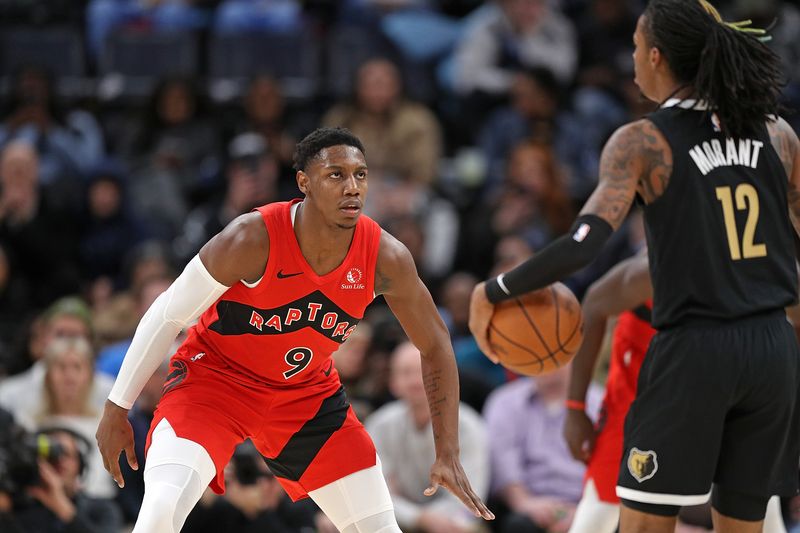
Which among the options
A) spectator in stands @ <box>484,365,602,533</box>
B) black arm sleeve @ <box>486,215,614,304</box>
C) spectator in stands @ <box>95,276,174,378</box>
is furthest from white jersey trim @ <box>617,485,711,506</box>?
spectator in stands @ <box>95,276,174,378</box>

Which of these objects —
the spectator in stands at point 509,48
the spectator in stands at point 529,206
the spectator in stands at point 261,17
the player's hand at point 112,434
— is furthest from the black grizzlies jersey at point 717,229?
the spectator in stands at point 261,17

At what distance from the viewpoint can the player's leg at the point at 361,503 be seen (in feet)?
15.4

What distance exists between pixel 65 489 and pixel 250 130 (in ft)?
15.3

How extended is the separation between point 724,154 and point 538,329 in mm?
1011

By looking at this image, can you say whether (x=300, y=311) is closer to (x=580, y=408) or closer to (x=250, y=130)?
(x=580, y=408)

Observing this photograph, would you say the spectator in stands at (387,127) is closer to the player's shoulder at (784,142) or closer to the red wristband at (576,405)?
the red wristband at (576,405)

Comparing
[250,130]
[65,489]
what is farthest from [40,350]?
[250,130]

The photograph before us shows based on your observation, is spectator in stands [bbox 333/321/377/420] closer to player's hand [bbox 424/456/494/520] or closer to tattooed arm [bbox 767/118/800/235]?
player's hand [bbox 424/456/494/520]

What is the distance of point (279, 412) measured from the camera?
4.78m

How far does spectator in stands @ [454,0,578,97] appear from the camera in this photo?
36.0 feet

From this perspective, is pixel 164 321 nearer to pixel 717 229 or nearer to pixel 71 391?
pixel 717 229

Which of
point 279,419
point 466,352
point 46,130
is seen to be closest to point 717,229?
point 279,419

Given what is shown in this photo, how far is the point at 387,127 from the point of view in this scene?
10195 millimetres

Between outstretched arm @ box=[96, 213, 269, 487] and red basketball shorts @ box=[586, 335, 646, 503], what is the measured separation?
1.72 metres
